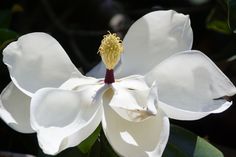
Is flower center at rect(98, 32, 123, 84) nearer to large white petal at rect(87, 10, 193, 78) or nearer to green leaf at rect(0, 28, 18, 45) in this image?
large white petal at rect(87, 10, 193, 78)

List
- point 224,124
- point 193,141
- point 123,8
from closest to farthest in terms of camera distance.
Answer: point 193,141 < point 224,124 < point 123,8

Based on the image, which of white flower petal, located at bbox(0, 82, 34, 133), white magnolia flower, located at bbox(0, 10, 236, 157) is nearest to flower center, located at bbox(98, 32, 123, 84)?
white magnolia flower, located at bbox(0, 10, 236, 157)

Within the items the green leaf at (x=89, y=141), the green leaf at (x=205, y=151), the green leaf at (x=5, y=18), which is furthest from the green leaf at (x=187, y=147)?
the green leaf at (x=5, y=18)

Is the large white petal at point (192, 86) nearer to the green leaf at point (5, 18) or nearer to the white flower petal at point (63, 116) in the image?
the white flower petal at point (63, 116)

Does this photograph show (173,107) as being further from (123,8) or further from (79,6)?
(79,6)

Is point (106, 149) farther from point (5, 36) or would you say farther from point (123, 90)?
point (5, 36)

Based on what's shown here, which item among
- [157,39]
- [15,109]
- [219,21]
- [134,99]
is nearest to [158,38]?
[157,39]

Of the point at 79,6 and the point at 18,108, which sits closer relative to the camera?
the point at 18,108

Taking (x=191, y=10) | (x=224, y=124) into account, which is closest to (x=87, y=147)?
(x=224, y=124)
